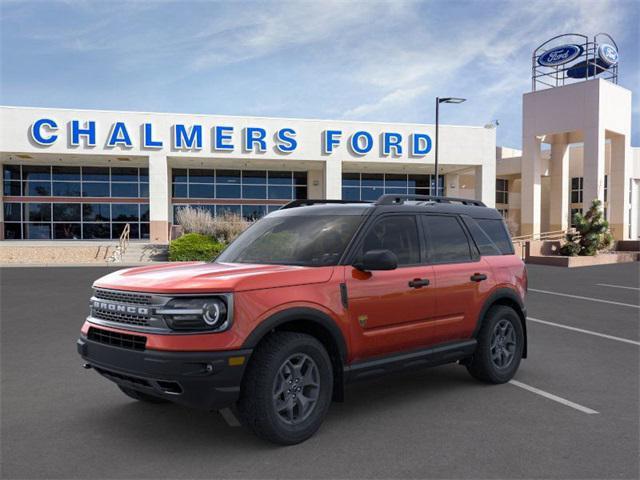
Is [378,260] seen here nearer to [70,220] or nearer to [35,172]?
[70,220]

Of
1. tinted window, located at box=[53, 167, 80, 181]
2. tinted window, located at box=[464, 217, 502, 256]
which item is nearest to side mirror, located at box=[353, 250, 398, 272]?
tinted window, located at box=[464, 217, 502, 256]

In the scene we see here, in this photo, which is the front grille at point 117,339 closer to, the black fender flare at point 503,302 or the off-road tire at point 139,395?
the off-road tire at point 139,395

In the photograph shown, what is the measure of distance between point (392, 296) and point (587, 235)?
2496cm

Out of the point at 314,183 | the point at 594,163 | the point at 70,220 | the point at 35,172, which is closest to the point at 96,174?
the point at 70,220

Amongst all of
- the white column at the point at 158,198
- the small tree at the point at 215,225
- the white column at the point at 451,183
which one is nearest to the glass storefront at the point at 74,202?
the white column at the point at 158,198

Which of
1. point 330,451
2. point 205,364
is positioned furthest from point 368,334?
point 205,364

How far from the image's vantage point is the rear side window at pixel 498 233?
6340 mm

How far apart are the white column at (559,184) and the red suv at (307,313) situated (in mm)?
35565

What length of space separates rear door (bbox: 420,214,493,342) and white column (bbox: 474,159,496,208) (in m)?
32.5

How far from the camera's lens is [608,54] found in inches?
1446

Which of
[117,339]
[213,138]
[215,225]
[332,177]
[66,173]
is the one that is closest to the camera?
[117,339]

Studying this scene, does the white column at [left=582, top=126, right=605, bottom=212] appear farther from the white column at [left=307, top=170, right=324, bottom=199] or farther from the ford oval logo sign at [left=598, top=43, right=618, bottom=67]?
the white column at [left=307, top=170, right=324, bottom=199]

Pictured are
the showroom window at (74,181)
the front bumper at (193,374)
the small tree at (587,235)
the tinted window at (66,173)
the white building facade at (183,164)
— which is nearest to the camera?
the front bumper at (193,374)

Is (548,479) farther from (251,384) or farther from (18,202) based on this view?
(18,202)
